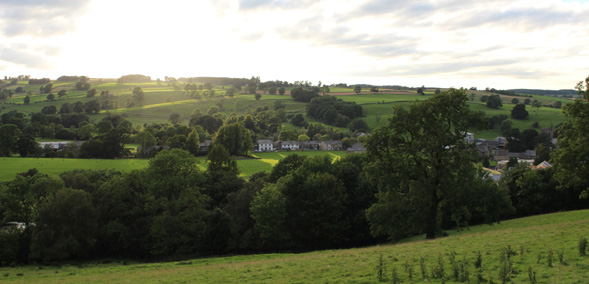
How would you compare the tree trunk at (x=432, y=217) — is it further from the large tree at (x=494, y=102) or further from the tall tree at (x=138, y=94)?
the tall tree at (x=138, y=94)

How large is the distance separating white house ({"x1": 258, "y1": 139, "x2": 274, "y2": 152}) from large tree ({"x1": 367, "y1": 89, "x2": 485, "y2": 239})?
326ft

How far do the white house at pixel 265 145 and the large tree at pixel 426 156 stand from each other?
9926 cm

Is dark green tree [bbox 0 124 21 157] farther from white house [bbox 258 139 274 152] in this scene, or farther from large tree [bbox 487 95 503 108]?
large tree [bbox 487 95 503 108]

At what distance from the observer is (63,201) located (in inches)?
1313

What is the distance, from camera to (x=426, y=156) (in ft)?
85.3

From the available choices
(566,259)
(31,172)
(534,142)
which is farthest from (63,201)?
(534,142)

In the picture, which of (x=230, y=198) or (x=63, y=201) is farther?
(x=230, y=198)

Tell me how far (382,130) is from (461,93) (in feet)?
17.6

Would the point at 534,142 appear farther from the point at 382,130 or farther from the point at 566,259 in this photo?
the point at 566,259

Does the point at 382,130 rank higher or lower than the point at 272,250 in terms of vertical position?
higher

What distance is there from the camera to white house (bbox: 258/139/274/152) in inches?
4912

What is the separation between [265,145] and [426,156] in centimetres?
10097

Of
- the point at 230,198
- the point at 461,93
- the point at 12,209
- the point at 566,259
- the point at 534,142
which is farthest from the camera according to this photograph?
the point at 534,142

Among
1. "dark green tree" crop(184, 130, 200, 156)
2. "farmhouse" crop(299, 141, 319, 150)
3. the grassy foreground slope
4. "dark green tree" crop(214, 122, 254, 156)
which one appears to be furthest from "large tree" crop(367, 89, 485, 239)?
"farmhouse" crop(299, 141, 319, 150)
